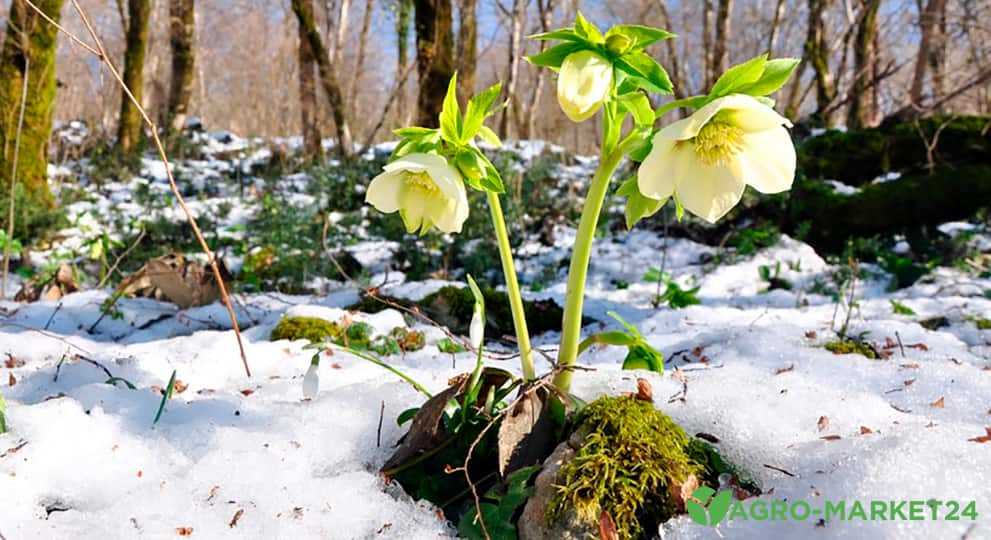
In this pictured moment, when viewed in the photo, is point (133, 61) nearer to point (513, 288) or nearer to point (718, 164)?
point (513, 288)

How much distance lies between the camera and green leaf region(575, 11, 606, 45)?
100 cm

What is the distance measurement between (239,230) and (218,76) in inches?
828

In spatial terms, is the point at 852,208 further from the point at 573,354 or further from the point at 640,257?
the point at 573,354

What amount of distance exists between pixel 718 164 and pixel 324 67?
22.1 feet

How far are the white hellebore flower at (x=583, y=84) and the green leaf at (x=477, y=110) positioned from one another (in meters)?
0.13

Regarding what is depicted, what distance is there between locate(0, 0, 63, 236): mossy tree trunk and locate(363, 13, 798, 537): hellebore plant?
4.25 metres

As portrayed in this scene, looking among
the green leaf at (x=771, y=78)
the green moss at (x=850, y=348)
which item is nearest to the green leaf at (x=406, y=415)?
the green leaf at (x=771, y=78)

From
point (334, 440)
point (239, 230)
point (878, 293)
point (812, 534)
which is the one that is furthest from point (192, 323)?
point (878, 293)

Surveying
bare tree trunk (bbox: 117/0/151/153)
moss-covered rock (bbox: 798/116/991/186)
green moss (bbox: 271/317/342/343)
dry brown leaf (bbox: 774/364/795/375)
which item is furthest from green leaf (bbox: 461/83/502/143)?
bare tree trunk (bbox: 117/0/151/153)

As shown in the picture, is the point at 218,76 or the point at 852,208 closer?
the point at 852,208

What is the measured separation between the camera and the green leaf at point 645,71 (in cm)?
102

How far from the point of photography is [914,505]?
0.82 metres

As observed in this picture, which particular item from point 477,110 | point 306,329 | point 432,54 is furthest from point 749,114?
point 432,54

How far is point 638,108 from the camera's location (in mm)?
1098
